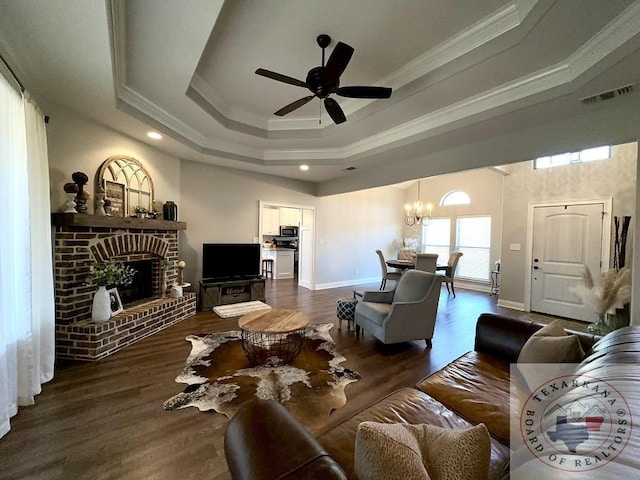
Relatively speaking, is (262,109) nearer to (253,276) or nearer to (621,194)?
(253,276)

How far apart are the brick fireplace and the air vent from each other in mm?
5159

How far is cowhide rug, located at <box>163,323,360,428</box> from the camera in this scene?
2.12 m

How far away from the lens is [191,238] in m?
4.84

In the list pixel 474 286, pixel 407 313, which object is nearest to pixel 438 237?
pixel 474 286

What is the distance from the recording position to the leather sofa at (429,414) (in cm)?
83

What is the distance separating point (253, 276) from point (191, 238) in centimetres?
136

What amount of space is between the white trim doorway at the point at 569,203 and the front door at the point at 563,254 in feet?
0.14

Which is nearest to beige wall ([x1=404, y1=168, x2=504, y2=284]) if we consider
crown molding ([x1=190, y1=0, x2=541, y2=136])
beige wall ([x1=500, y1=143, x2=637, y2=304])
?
beige wall ([x1=500, y1=143, x2=637, y2=304])

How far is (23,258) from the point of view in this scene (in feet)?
7.03

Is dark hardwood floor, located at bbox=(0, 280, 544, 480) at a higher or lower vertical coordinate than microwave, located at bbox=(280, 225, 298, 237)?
lower

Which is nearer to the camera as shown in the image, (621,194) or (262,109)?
(262,109)

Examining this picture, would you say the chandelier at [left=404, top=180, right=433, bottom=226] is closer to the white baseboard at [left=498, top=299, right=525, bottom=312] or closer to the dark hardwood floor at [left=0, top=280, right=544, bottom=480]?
the white baseboard at [left=498, top=299, right=525, bottom=312]

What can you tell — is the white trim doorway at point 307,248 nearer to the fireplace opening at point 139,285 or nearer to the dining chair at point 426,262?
the dining chair at point 426,262

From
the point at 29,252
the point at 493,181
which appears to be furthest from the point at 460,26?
the point at 493,181
